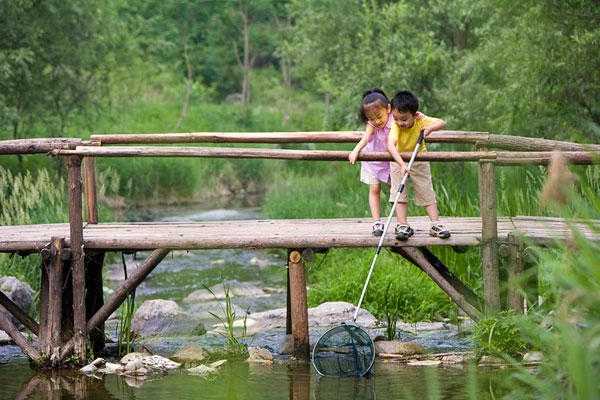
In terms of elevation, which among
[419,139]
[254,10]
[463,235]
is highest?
[254,10]

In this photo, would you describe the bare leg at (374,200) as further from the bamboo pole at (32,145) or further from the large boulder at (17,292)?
the large boulder at (17,292)

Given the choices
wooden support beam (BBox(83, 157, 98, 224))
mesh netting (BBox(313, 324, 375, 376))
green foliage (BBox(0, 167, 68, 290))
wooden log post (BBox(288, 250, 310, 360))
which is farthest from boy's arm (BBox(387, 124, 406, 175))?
green foliage (BBox(0, 167, 68, 290))

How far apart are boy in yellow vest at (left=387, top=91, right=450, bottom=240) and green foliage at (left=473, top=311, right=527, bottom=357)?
2.61 ft

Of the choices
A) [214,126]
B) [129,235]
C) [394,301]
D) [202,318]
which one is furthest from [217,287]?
[214,126]

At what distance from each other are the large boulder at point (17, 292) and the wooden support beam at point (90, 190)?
165 centimetres

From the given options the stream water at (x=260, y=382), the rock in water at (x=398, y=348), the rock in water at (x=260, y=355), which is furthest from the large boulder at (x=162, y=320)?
the rock in water at (x=398, y=348)

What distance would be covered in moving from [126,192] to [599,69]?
11527 millimetres

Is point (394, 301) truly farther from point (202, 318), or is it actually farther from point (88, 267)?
point (88, 267)

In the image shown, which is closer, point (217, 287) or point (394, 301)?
point (394, 301)

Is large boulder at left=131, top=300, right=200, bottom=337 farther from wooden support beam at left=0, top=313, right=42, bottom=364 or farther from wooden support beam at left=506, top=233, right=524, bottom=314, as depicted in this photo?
wooden support beam at left=506, top=233, right=524, bottom=314

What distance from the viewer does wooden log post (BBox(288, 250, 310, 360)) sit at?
9906 mm

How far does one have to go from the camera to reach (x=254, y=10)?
48.5m

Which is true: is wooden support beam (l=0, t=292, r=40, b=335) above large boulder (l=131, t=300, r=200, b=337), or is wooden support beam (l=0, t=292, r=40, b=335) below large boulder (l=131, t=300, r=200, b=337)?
above

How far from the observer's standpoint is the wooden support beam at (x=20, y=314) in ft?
33.6
